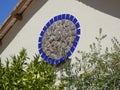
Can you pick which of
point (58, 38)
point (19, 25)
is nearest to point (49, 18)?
point (58, 38)

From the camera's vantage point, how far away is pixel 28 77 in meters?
7.17

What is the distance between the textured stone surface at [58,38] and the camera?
12.0m

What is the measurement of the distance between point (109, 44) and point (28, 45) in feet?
13.7

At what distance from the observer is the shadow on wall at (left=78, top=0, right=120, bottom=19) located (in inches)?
428

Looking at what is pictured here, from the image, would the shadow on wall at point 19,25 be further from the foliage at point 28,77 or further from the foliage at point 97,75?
the foliage at point 97,75

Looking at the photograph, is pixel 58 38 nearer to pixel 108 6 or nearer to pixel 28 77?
pixel 108 6

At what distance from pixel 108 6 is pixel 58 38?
7.03ft

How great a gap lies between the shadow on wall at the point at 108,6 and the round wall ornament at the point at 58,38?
0.81 metres

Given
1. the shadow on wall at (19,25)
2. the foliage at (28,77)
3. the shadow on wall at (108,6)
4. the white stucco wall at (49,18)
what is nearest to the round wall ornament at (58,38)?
the white stucco wall at (49,18)

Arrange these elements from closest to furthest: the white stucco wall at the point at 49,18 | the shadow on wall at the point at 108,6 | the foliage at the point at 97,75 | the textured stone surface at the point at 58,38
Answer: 1. the foliage at the point at 97,75
2. the shadow on wall at the point at 108,6
3. the white stucco wall at the point at 49,18
4. the textured stone surface at the point at 58,38

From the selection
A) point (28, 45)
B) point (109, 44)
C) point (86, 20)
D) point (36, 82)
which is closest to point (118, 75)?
point (36, 82)

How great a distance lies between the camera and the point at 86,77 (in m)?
7.08

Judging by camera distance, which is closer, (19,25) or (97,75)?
(97,75)

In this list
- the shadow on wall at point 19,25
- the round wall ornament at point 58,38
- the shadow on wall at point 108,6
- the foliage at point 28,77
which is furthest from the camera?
the shadow on wall at point 19,25
